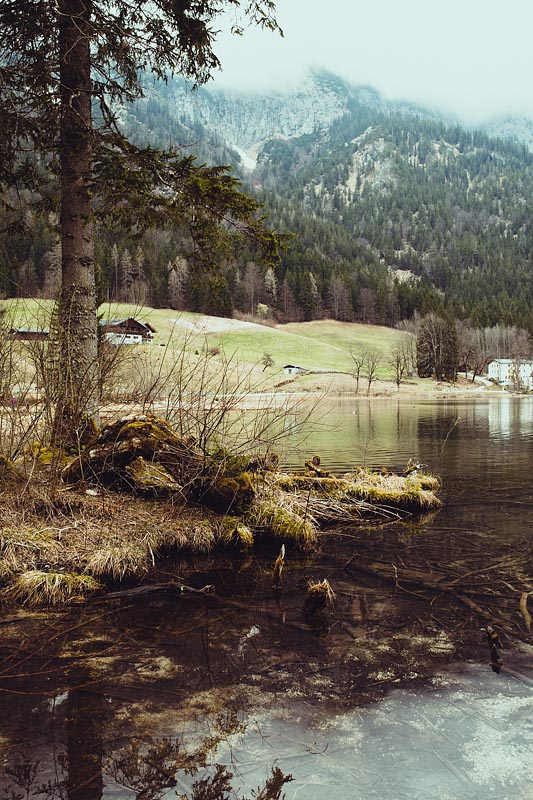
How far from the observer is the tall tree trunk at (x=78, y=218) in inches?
347

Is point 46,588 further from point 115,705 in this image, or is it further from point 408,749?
point 408,749

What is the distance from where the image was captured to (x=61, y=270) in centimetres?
955

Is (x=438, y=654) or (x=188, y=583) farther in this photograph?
(x=188, y=583)

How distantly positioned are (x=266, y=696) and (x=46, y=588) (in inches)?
125

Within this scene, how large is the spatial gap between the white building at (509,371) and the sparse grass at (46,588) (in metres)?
115

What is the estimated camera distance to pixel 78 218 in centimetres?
946

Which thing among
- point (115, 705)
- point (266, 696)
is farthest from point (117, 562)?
point (266, 696)

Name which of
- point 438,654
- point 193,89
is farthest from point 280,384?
point 438,654

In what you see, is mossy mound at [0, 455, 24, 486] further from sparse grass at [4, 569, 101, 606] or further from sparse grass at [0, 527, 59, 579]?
sparse grass at [4, 569, 101, 606]

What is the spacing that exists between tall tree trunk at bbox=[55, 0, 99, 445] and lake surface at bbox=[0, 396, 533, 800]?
3.70 metres

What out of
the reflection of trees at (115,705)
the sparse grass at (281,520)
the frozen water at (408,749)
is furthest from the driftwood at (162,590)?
the frozen water at (408,749)

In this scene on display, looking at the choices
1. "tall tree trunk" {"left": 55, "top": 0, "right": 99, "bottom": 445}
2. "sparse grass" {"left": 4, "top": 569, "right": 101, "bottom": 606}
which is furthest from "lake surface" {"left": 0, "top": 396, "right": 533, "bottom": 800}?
"tall tree trunk" {"left": 55, "top": 0, "right": 99, "bottom": 445}

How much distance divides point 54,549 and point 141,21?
9.65 metres

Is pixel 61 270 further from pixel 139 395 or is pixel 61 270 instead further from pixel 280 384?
pixel 280 384
